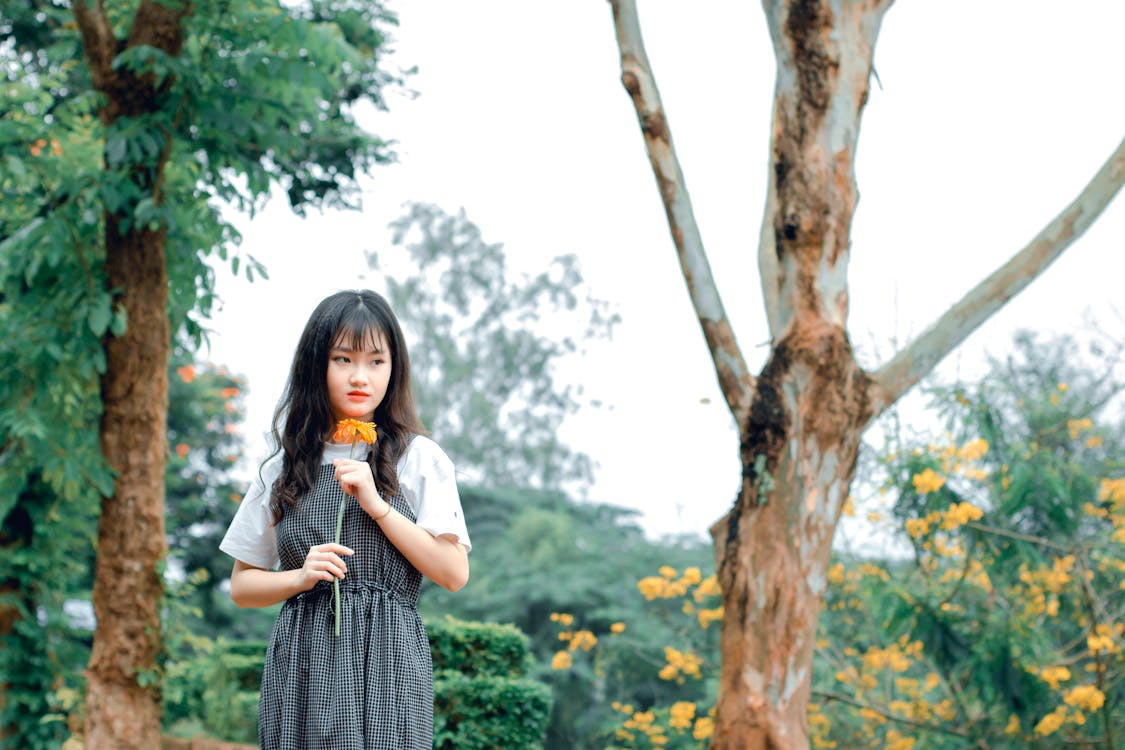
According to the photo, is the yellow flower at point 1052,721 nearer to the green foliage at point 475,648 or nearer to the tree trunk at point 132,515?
the green foliage at point 475,648

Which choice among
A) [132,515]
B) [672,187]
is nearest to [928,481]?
[672,187]

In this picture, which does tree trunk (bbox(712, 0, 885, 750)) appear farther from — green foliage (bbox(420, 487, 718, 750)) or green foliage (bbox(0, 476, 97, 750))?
green foliage (bbox(420, 487, 718, 750))

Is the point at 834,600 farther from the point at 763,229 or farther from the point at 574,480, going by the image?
the point at 574,480

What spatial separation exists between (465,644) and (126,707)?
140 cm

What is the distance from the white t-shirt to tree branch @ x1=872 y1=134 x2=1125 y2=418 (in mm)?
2128

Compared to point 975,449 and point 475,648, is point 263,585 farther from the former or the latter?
point 975,449

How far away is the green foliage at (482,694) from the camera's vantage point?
14.6 feet

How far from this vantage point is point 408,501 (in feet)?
5.71

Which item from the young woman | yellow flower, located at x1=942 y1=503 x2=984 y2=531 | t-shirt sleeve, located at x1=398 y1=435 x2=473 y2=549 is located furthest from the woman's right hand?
yellow flower, located at x1=942 y1=503 x2=984 y2=531

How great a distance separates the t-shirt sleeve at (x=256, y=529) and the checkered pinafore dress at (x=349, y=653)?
0.06 m

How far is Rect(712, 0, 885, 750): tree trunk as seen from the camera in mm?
3414

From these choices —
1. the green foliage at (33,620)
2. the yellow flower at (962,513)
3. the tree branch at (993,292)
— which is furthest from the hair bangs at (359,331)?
the green foliage at (33,620)

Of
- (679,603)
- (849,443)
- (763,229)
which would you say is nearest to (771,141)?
(763,229)

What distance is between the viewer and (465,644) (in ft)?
15.0
